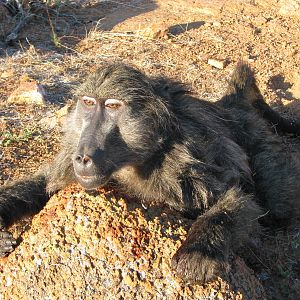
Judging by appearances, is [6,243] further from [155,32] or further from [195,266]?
[155,32]

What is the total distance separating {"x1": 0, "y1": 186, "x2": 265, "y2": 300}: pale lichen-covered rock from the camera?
2.66m

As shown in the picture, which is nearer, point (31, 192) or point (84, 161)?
point (84, 161)

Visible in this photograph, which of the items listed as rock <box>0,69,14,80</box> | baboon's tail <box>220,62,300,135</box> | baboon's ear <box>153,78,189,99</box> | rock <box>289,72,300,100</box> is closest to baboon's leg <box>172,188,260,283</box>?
baboon's ear <box>153,78,189,99</box>

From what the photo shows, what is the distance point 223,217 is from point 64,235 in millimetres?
913

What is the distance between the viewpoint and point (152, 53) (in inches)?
290

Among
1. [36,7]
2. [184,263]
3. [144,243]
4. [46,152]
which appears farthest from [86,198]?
[36,7]

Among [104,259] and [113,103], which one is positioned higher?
[113,103]

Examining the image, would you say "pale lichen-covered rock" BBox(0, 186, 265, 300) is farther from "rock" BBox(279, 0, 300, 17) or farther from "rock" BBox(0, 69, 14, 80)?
"rock" BBox(279, 0, 300, 17)

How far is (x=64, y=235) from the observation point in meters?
2.87

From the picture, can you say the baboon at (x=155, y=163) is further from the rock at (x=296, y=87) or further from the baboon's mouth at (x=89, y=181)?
the rock at (x=296, y=87)

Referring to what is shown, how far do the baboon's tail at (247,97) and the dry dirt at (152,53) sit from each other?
206 mm

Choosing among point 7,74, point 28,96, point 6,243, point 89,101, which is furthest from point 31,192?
point 7,74

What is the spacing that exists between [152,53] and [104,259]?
5012mm

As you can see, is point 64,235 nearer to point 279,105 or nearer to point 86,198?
point 86,198
